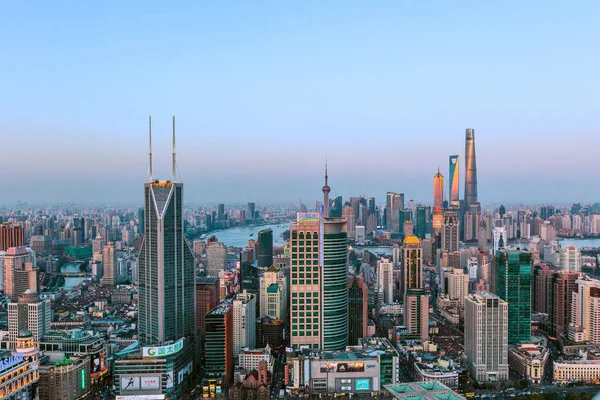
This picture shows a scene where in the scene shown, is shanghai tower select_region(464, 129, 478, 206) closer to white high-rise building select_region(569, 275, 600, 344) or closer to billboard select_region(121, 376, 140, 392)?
white high-rise building select_region(569, 275, 600, 344)

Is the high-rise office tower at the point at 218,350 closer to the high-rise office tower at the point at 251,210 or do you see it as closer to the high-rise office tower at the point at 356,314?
the high-rise office tower at the point at 356,314

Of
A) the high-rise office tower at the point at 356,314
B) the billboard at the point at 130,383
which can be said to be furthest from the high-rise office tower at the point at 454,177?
the billboard at the point at 130,383

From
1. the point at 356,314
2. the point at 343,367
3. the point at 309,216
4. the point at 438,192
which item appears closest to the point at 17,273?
the point at 309,216

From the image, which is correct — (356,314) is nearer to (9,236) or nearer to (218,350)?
(218,350)

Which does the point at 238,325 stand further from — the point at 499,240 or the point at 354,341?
the point at 499,240

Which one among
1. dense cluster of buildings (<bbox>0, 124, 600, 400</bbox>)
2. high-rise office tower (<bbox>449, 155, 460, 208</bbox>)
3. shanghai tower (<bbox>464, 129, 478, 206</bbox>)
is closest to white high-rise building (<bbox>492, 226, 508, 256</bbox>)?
dense cluster of buildings (<bbox>0, 124, 600, 400</bbox>)

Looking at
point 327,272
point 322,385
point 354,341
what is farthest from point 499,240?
point 322,385
